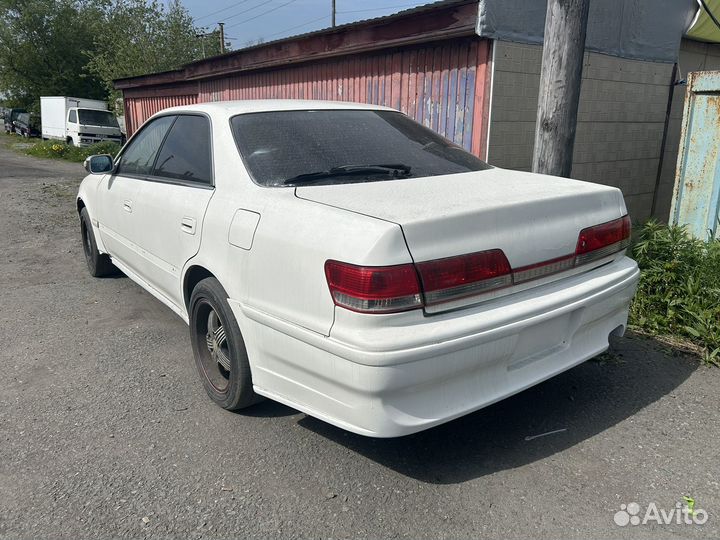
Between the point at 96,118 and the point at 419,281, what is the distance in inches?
1033

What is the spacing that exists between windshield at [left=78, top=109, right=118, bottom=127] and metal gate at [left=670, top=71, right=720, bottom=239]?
24.4m

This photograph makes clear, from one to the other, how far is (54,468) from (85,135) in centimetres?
2457

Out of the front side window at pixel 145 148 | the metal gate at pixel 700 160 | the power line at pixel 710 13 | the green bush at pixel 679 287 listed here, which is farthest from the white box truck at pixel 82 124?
the green bush at pixel 679 287

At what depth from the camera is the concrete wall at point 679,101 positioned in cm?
813

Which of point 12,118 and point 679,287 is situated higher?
point 12,118

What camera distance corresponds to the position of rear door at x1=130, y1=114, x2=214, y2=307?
10.7 ft

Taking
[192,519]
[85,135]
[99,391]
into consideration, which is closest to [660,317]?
[192,519]

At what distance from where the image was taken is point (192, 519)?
2354 millimetres

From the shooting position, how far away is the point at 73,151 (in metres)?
22.6

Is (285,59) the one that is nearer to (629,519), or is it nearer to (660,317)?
(660,317)

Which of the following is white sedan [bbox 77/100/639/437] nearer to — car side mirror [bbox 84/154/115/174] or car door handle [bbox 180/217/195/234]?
car door handle [bbox 180/217/195/234]

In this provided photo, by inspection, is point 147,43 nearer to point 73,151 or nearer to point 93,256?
point 73,151
